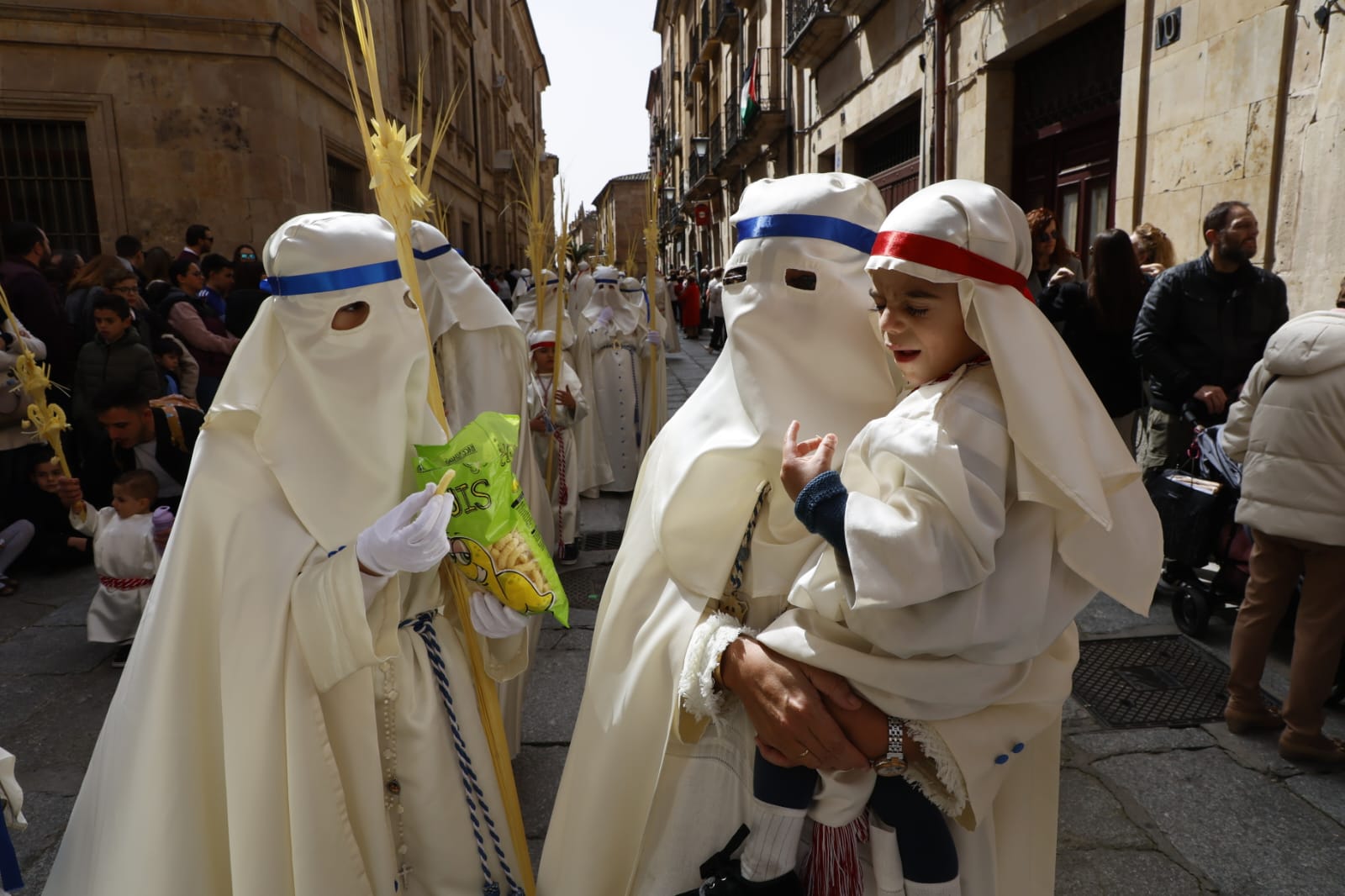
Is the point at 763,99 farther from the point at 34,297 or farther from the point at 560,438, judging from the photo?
the point at 34,297

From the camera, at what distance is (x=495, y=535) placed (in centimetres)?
180

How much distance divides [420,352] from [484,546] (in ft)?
1.74

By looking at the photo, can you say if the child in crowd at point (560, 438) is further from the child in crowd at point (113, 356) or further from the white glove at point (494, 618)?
the white glove at point (494, 618)

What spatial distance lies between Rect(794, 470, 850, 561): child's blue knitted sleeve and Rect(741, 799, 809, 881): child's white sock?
19.9 inches

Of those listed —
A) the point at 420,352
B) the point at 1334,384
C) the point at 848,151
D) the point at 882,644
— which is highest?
the point at 848,151

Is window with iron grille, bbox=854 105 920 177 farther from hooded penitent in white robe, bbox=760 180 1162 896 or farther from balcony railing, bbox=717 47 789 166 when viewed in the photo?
hooded penitent in white robe, bbox=760 180 1162 896

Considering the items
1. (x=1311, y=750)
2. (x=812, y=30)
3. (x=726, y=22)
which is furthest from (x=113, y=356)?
(x=726, y=22)

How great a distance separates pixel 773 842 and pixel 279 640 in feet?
3.69

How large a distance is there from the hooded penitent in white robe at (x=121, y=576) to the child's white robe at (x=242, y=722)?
8.58ft

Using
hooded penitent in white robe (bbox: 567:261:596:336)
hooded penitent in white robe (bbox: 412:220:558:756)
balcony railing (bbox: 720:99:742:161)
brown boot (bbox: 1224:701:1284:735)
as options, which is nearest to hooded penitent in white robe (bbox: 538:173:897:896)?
hooded penitent in white robe (bbox: 412:220:558:756)

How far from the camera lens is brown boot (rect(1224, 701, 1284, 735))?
331cm

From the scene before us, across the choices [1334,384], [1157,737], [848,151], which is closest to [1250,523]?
[1334,384]

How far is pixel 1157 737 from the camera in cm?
333

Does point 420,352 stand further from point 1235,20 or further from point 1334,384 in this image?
point 1235,20
